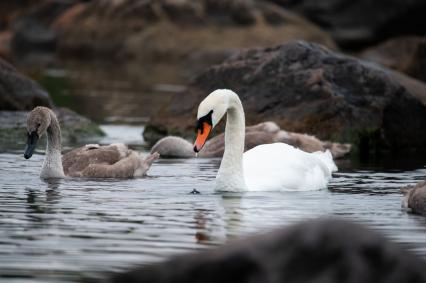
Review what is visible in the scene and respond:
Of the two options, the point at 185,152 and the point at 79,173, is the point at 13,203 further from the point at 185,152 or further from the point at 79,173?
the point at 185,152

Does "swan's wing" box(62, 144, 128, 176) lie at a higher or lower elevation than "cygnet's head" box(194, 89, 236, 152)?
lower

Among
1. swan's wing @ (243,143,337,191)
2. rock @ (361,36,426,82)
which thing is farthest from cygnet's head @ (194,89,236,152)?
rock @ (361,36,426,82)

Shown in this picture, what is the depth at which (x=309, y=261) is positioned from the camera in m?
6.55

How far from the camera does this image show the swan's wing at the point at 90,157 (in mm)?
16250

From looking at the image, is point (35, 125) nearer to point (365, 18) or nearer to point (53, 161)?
point (53, 161)

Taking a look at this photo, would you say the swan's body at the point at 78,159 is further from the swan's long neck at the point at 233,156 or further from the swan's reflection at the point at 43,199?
the swan's long neck at the point at 233,156

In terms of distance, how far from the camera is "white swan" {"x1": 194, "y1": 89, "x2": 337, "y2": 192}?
13984mm

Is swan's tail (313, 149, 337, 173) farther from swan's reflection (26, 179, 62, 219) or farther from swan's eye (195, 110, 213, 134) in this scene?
swan's reflection (26, 179, 62, 219)

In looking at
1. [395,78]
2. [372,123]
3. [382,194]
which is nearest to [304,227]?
[382,194]

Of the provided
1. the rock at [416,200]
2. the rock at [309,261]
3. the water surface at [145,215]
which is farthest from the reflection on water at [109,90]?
the rock at [309,261]

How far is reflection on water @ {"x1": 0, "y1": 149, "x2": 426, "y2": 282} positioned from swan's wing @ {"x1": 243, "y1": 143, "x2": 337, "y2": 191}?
21 centimetres

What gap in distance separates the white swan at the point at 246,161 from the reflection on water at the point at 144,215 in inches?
8.3

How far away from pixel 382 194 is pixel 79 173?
3954mm

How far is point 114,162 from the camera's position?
1639 cm
